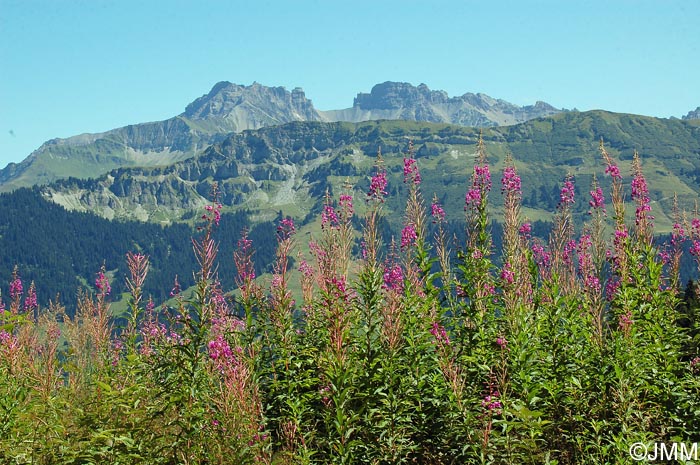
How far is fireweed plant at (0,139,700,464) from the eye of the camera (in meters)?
8.43

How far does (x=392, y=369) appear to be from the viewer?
9094mm

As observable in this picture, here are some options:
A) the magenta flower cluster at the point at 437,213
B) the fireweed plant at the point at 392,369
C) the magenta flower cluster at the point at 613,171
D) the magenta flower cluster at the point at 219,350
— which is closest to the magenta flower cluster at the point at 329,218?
the fireweed plant at the point at 392,369

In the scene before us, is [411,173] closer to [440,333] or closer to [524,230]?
[524,230]

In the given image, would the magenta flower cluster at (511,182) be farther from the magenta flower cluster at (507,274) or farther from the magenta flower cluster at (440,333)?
the magenta flower cluster at (440,333)

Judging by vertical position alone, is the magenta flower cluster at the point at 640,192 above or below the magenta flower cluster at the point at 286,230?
below

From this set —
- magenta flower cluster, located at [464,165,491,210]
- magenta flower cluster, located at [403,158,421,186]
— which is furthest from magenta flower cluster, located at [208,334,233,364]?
magenta flower cluster, located at [464,165,491,210]

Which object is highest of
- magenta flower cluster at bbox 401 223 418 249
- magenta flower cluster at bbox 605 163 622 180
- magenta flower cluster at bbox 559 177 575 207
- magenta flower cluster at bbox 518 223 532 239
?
magenta flower cluster at bbox 605 163 622 180

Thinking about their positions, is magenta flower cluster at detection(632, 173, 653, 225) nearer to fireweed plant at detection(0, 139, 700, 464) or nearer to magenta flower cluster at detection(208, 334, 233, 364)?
fireweed plant at detection(0, 139, 700, 464)

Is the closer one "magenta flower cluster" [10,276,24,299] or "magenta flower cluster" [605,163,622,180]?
"magenta flower cluster" [605,163,622,180]

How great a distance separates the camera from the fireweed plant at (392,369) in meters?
8.43

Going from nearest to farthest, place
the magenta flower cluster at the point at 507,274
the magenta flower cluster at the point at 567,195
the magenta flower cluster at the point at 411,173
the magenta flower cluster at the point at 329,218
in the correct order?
the magenta flower cluster at the point at 507,274, the magenta flower cluster at the point at 411,173, the magenta flower cluster at the point at 329,218, the magenta flower cluster at the point at 567,195

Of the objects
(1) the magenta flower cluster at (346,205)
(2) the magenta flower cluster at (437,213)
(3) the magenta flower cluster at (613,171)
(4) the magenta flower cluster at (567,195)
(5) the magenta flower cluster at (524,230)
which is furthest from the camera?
(4) the magenta flower cluster at (567,195)

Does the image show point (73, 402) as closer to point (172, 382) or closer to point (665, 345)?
point (172, 382)

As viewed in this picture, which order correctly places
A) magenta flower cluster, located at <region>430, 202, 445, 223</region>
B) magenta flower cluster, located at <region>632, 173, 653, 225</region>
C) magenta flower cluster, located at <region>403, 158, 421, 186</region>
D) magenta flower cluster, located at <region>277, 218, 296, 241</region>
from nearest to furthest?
magenta flower cluster, located at <region>277, 218, 296, 241</region>, magenta flower cluster, located at <region>403, 158, 421, 186</region>, magenta flower cluster, located at <region>430, 202, 445, 223</region>, magenta flower cluster, located at <region>632, 173, 653, 225</region>
